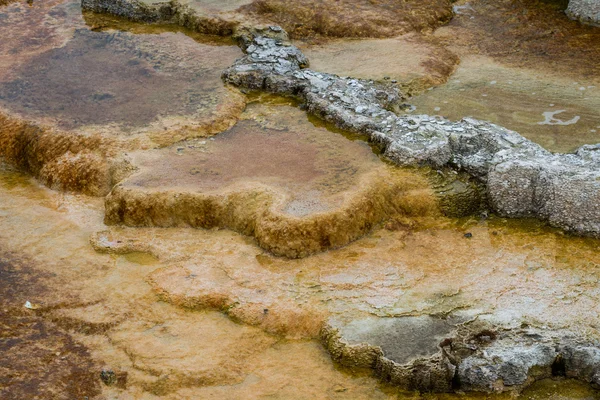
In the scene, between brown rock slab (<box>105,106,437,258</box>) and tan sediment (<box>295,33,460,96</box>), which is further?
tan sediment (<box>295,33,460,96</box>)

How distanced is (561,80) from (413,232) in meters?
3.16

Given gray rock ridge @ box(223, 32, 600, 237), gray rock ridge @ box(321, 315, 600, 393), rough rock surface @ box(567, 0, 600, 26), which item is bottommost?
gray rock ridge @ box(321, 315, 600, 393)

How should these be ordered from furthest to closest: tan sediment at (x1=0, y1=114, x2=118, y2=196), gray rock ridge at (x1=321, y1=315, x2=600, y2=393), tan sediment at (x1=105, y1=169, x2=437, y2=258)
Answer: tan sediment at (x1=0, y1=114, x2=118, y2=196) < tan sediment at (x1=105, y1=169, x2=437, y2=258) < gray rock ridge at (x1=321, y1=315, x2=600, y2=393)

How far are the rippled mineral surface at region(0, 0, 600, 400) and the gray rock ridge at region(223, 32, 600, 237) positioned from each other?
0.25ft

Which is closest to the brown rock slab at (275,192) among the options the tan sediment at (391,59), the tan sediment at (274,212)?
the tan sediment at (274,212)

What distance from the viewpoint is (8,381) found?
473 cm

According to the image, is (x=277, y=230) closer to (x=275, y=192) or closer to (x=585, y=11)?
(x=275, y=192)

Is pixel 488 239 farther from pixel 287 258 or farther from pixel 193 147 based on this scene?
pixel 193 147

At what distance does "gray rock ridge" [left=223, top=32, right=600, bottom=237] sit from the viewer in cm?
595

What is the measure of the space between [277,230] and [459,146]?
1922 millimetres

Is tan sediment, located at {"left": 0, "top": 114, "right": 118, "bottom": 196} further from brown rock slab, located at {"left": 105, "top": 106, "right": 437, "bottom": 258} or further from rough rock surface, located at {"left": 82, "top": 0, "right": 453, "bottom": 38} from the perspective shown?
rough rock surface, located at {"left": 82, "top": 0, "right": 453, "bottom": 38}

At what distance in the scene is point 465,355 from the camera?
4.89 metres

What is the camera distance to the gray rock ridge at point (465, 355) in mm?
4797

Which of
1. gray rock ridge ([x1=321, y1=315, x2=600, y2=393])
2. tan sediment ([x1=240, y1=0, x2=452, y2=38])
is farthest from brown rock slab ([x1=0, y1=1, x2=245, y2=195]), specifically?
gray rock ridge ([x1=321, y1=315, x2=600, y2=393])
